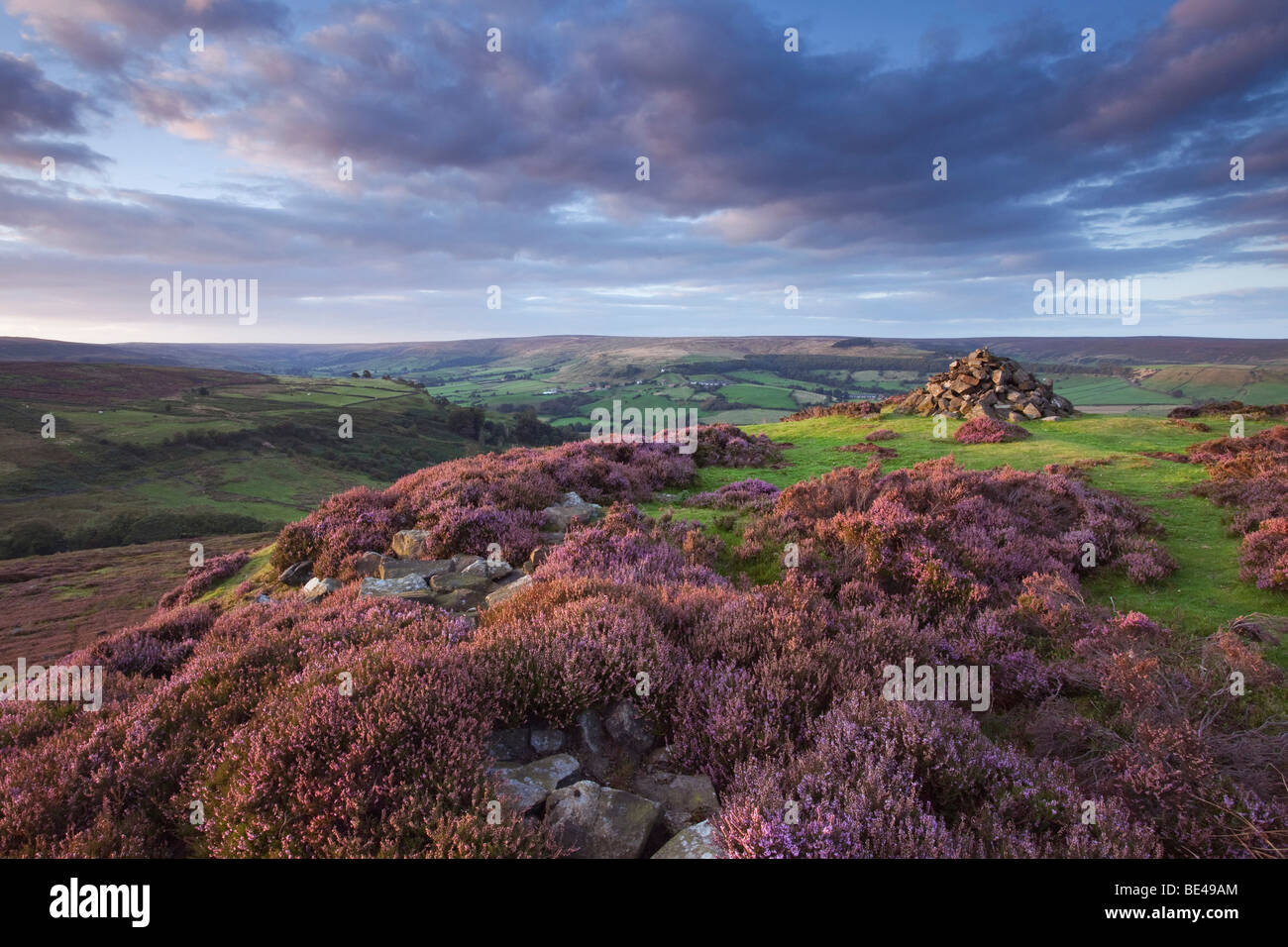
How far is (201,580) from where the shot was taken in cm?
1100

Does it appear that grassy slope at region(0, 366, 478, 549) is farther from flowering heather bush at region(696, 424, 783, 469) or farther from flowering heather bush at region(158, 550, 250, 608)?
flowering heather bush at region(696, 424, 783, 469)

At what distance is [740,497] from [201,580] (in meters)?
10.9

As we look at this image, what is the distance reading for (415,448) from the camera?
88875 millimetres

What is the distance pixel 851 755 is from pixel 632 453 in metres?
11.3

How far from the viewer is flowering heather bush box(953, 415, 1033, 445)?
1831cm

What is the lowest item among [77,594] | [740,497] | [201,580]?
[77,594]

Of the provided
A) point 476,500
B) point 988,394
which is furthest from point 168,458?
point 988,394

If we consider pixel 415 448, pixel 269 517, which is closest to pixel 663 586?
pixel 269 517

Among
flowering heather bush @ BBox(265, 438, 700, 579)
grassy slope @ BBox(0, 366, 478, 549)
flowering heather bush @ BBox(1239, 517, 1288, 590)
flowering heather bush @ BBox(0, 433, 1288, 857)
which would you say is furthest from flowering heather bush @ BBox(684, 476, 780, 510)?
grassy slope @ BBox(0, 366, 478, 549)

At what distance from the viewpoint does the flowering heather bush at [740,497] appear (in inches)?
411

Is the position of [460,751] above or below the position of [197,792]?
above

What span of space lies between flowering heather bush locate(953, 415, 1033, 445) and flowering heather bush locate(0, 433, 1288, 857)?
1189 cm

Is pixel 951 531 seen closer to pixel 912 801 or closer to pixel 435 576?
pixel 912 801
